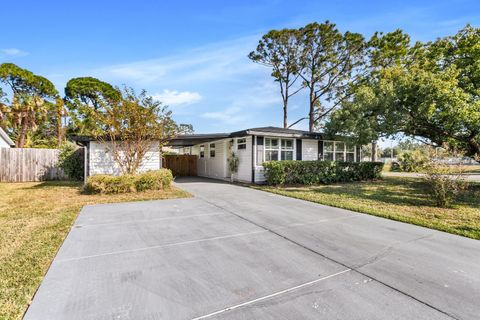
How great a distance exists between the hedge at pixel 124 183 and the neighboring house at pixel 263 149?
3926 millimetres

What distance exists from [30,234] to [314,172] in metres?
10.8

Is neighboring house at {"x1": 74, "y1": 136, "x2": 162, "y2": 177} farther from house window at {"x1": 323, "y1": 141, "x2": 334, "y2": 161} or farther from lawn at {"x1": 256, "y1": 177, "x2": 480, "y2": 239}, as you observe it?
house window at {"x1": 323, "y1": 141, "x2": 334, "y2": 161}

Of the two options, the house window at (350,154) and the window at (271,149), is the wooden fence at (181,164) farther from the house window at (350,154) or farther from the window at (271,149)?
the house window at (350,154)

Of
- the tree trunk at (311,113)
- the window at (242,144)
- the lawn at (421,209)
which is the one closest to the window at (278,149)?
the window at (242,144)

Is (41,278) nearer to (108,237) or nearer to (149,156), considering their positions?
(108,237)

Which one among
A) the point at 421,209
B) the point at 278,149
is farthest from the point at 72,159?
the point at 421,209

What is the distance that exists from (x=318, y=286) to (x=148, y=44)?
12.3m

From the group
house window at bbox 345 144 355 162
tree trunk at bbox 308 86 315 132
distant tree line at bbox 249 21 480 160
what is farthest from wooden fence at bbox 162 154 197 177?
house window at bbox 345 144 355 162

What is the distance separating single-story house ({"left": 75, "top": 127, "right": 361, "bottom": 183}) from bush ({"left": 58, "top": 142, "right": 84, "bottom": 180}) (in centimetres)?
127

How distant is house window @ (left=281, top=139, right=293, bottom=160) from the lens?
12.6 m

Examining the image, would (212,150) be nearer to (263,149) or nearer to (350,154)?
(263,149)

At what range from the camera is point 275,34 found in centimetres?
1864

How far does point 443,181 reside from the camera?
6680 mm

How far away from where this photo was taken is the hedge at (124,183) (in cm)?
848
